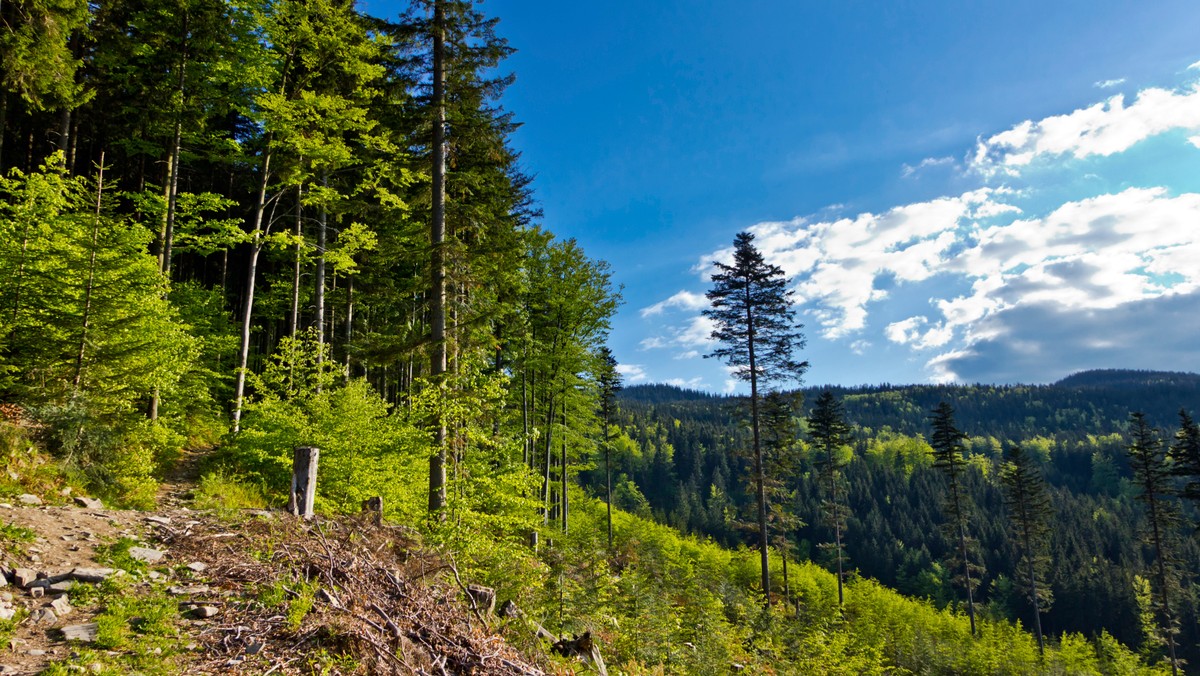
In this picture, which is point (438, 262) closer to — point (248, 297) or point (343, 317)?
point (248, 297)

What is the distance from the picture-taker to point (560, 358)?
21469 mm

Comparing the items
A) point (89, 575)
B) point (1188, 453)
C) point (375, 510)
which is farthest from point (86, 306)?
point (1188, 453)

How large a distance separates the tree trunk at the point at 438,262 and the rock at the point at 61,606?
566 cm

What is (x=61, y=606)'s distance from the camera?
190 inches

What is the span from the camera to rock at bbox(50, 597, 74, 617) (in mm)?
4793

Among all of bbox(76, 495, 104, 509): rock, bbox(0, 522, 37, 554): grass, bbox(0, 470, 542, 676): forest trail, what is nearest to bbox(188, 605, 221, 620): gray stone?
bbox(0, 470, 542, 676): forest trail

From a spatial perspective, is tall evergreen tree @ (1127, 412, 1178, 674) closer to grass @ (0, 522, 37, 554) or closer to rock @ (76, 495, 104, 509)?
rock @ (76, 495, 104, 509)

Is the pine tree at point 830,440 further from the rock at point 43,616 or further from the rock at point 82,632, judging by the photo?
the rock at point 43,616

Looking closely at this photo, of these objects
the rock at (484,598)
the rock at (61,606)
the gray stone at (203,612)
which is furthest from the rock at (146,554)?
the rock at (484,598)

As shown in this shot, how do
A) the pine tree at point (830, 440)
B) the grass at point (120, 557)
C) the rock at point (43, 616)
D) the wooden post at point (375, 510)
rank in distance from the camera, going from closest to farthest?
the rock at point (43, 616) < the grass at point (120, 557) < the wooden post at point (375, 510) < the pine tree at point (830, 440)

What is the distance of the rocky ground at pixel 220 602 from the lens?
4.55 metres

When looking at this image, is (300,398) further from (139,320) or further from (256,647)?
(256,647)

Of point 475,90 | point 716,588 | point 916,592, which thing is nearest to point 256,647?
point 475,90

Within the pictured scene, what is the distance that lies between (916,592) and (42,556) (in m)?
106
